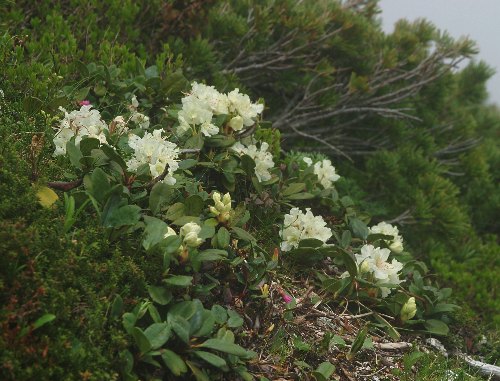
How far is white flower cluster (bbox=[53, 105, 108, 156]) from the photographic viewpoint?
2.60m

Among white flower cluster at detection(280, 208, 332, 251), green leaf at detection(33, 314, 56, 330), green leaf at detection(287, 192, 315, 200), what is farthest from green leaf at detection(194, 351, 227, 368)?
green leaf at detection(287, 192, 315, 200)

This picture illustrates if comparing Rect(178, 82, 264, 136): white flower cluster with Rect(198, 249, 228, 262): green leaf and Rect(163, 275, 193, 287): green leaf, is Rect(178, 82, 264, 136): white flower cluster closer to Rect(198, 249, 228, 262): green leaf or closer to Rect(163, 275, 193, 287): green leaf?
Rect(198, 249, 228, 262): green leaf

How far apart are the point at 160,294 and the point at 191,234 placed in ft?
0.86

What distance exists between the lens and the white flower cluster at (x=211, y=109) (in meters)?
2.97

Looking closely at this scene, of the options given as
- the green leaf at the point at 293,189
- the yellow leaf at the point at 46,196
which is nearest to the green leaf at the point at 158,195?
the yellow leaf at the point at 46,196

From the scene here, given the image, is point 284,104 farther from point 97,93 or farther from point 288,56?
point 97,93

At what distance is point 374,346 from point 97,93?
1.87 meters

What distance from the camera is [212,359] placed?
201cm

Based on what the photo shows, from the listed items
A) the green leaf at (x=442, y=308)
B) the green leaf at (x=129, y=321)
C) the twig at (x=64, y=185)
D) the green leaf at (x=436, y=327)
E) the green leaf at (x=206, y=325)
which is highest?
the twig at (x=64, y=185)

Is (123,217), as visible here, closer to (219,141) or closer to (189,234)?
(189,234)

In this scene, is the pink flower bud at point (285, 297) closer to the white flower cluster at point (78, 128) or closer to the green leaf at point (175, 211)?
the green leaf at point (175, 211)

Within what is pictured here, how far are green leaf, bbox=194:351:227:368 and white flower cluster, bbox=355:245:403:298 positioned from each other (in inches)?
45.4

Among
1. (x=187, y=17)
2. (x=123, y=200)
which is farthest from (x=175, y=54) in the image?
(x=123, y=200)

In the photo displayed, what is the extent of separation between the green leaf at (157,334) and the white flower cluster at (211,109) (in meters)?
1.20
